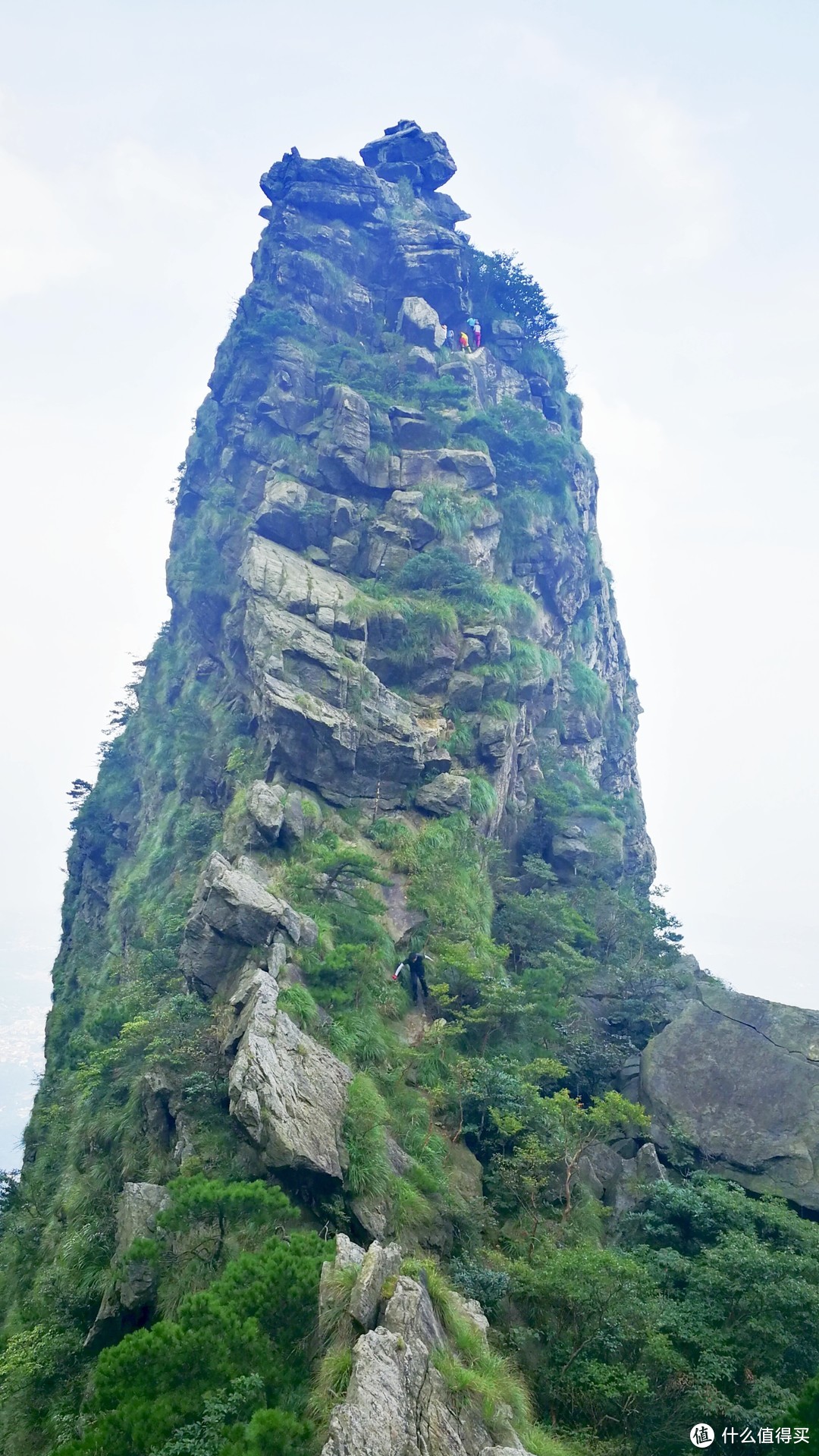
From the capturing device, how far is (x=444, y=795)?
2956 centimetres

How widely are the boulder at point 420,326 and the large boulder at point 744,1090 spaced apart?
36.6 meters

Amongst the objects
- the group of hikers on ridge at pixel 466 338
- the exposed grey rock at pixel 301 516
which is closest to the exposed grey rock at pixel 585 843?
the exposed grey rock at pixel 301 516

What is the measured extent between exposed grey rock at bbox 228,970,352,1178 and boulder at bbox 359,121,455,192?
52740 mm

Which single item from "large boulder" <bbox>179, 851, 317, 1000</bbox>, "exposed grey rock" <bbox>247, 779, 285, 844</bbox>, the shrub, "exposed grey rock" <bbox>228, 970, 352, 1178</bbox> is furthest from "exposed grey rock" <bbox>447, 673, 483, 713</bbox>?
the shrub

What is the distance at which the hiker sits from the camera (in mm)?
23281

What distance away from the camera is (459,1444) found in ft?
33.3

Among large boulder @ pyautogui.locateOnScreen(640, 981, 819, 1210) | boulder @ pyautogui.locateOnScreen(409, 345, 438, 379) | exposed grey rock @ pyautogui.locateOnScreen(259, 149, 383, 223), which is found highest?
exposed grey rock @ pyautogui.locateOnScreen(259, 149, 383, 223)

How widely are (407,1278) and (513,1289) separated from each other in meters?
4.28

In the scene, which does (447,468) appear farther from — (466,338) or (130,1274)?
(130,1274)

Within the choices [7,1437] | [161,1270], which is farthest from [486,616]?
[7,1437]

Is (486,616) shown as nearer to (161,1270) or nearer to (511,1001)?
(511,1001)

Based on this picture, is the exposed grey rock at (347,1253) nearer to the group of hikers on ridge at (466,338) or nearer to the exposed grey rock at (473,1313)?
the exposed grey rock at (473,1313)

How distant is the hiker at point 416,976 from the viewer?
23.3 meters

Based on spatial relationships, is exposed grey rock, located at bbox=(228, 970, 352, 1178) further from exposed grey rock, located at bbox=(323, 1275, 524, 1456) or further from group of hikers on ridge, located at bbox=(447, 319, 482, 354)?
group of hikers on ridge, located at bbox=(447, 319, 482, 354)
